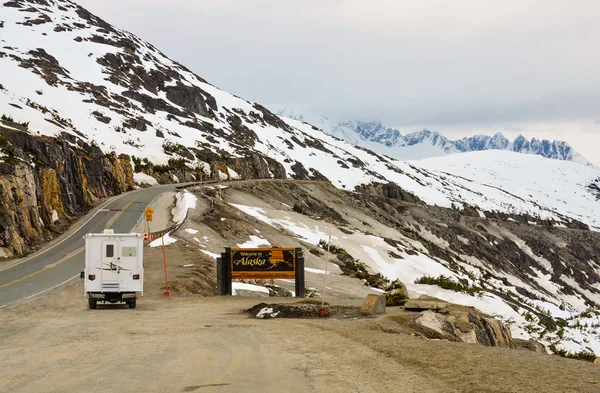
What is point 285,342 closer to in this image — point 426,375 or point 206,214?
point 426,375

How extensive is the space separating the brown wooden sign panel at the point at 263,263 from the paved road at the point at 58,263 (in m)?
8.02

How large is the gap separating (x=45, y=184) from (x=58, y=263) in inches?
617

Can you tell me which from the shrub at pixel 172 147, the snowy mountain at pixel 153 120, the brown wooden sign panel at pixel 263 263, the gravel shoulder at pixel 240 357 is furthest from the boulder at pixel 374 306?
the shrub at pixel 172 147

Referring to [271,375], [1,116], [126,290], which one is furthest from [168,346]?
[1,116]

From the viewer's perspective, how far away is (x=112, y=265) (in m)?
21.5

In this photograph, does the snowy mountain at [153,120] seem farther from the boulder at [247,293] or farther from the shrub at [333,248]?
the boulder at [247,293]

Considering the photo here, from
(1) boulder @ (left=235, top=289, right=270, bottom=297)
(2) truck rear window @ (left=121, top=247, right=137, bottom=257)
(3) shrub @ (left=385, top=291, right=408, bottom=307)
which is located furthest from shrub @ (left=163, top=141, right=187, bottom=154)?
(3) shrub @ (left=385, top=291, right=408, bottom=307)

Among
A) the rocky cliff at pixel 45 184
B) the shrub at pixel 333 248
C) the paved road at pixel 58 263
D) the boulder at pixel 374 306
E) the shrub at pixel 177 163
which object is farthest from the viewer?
the shrub at pixel 177 163

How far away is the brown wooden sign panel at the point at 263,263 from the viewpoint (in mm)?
27156

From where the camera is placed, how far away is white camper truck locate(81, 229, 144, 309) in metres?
21.4

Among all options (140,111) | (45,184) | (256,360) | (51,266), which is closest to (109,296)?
(256,360)

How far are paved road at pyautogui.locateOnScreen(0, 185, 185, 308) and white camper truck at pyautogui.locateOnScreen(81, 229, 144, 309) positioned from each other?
371 centimetres

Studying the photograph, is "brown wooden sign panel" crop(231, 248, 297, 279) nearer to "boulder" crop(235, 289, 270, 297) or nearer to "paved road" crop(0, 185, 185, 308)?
"boulder" crop(235, 289, 270, 297)

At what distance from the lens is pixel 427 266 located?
50.6 m
